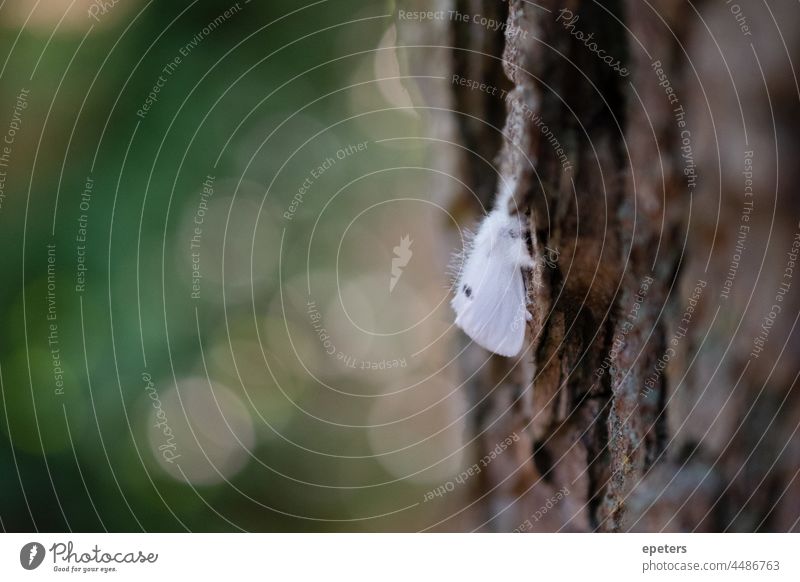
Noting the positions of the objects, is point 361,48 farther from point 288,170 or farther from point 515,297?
point 515,297

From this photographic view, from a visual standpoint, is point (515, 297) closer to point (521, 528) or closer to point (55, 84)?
point (521, 528)
